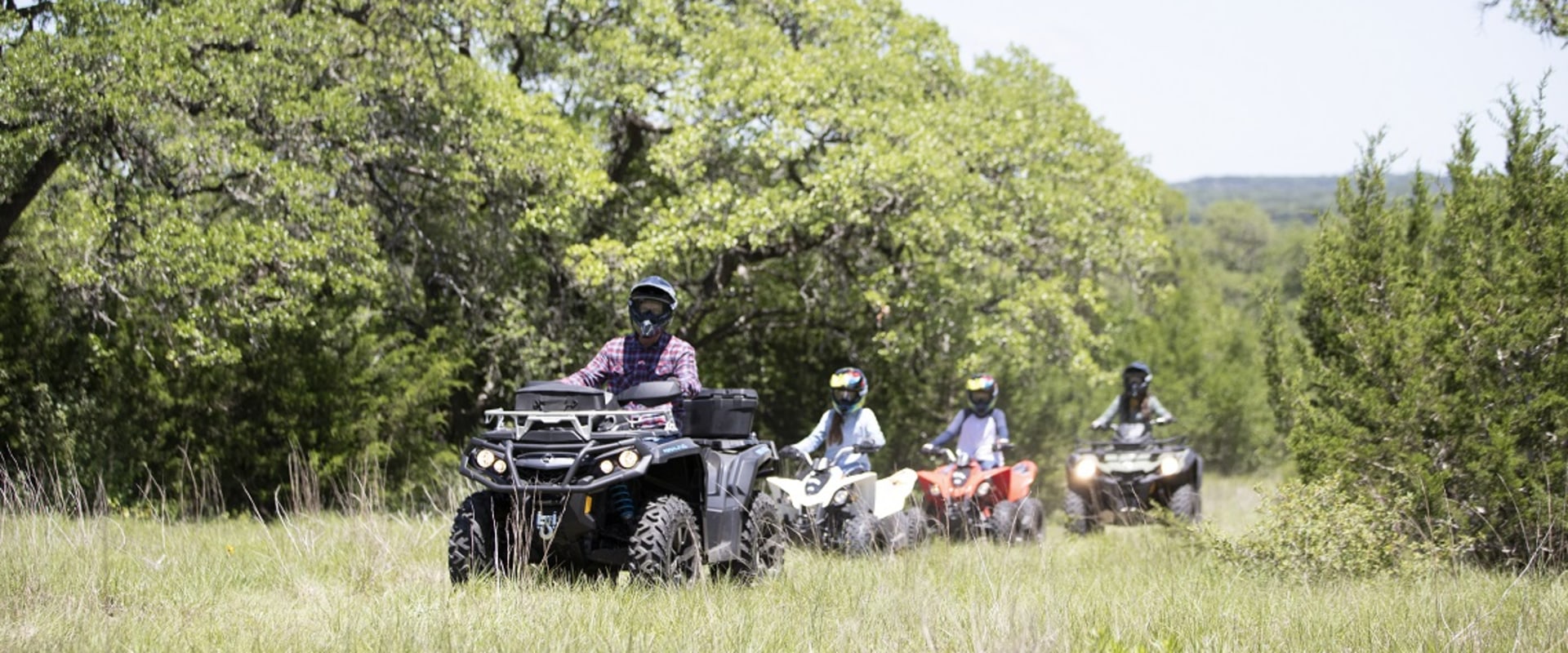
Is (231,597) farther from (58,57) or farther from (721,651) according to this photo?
(58,57)

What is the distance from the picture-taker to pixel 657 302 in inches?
317

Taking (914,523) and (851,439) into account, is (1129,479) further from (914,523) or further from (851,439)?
(914,523)

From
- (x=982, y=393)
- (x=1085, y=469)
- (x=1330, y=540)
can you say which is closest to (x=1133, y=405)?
(x=1085, y=469)

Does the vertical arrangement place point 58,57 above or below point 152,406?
above

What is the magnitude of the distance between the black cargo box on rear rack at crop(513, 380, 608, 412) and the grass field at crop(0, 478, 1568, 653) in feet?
2.76

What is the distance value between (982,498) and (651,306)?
159 inches

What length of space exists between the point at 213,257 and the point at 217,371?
7.16ft

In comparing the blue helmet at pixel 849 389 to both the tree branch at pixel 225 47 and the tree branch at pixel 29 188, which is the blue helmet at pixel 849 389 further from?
the tree branch at pixel 29 188

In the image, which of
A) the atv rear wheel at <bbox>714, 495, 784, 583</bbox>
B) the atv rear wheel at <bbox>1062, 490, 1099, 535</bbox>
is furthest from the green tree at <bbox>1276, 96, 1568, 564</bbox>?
the atv rear wheel at <bbox>714, 495, 784, 583</bbox>

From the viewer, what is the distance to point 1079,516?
13.1 meters

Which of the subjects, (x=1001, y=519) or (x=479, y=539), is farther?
(x=1001, y=519)

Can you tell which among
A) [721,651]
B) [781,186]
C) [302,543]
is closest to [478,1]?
[781,186]

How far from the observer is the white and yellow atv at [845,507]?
9422 mm

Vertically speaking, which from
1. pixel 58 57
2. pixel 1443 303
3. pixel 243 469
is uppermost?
pixel 58 57
